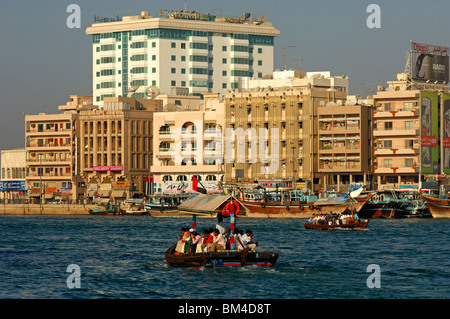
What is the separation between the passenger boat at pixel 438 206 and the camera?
493ft

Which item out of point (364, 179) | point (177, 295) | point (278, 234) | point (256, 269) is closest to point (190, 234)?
point (256, 269)

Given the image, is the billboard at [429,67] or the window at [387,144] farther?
the billboard at [429,67]

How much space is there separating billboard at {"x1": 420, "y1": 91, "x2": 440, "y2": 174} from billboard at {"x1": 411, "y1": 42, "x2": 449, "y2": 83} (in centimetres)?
482

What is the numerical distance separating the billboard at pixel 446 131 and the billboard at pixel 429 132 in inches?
60.1

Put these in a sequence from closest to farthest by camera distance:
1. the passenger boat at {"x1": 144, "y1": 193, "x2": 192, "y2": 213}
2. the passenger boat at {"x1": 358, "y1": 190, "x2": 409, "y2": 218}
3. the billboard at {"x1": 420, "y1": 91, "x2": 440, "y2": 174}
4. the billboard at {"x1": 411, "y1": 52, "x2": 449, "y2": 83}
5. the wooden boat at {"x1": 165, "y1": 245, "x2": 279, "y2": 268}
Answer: the wooden boat at {"x1": 165, "y1": 245, "x2": 279, "y2": 268}
the passenger boat at {"x1": 358, "y1": 190, "x2": 409, "y2": 218}
the passenger boat at {"x1": 144, "y1": 193, "x2": 192, "y2": 213}
the billboard at {"x1": 420, "y1": 91, "x2": 440, "y2": 174}
the billboard at {"x1": 411, "y1": 52, "x2": 449, "y2": 83}

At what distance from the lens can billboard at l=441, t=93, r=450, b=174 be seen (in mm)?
175500

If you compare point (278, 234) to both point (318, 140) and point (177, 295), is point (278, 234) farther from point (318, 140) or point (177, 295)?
point (318, 140)

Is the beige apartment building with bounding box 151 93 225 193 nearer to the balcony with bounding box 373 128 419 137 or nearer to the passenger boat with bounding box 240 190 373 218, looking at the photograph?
the passenger boat with bounding box 240 190 373 218

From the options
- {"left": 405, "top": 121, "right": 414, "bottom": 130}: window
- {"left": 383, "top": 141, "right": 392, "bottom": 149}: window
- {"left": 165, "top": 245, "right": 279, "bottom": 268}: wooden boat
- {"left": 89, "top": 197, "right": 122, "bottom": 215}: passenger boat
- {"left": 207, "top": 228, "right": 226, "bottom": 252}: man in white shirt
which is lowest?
{"left": 89, "top": 197, "right": 122, "bottom": 215}: passenger boat

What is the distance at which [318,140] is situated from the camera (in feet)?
592

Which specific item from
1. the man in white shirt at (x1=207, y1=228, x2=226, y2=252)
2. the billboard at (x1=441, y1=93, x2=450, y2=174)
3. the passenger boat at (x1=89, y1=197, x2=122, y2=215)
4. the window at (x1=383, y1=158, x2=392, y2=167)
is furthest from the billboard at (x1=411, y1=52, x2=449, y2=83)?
the man in white shirt at (x1=207, y1=228, x2=226, y2=252)

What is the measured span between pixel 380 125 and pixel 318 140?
11746 mm

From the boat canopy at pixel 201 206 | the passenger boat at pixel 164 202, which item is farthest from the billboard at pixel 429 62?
the boat canopy at pixel 201 206

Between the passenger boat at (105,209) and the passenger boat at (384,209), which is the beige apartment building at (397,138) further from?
the passenger boat at (105,209)
